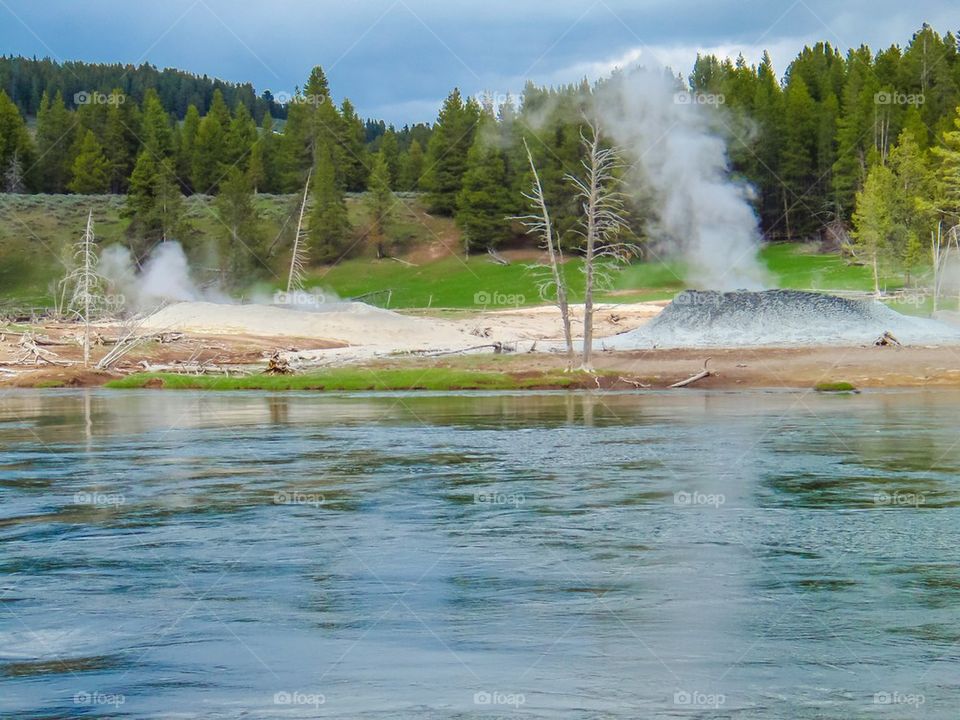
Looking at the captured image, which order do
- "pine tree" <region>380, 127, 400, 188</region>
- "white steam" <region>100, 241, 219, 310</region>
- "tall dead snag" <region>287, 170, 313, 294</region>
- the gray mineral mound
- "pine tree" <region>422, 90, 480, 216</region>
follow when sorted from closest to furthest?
1. the gray mineral mound
2. "white steam" <region>100, 241, 219, 310</region>
3. "tall dead snag" <region>287, 170, 313, 294</region>
4. "pine tree" <region>422, 90, 480, 216</region>
5. "pine tree" <region>380, 127, 400, 188</region>

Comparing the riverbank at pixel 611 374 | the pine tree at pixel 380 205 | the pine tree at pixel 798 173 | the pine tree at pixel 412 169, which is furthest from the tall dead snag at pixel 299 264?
the pine tree at pixel 798 173

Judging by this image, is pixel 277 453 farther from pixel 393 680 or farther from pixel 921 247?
pixel 921 247

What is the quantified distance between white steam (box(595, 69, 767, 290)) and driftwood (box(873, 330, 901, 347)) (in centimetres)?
914

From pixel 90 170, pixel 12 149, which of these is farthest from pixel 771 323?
pixel 12 149

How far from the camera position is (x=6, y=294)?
263 feet

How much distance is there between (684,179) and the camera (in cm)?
6562

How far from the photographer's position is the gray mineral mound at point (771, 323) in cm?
4725

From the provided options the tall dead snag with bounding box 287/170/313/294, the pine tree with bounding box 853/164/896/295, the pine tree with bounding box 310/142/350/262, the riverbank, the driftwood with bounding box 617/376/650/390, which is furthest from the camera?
the pine tree with bounding box 310/142/350/262

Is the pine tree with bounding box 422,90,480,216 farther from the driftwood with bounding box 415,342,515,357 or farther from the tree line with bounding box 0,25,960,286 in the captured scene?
the driftwood with bounding box 415,342,515,357

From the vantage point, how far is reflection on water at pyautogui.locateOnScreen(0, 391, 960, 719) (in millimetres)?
9461

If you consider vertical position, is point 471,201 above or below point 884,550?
above

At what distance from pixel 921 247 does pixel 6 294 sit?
55124mm

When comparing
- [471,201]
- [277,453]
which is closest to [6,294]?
[471,201]

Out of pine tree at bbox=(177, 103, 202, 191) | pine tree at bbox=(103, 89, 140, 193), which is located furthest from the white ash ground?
pine tree at bbox=(103, 89, 140, 193)
